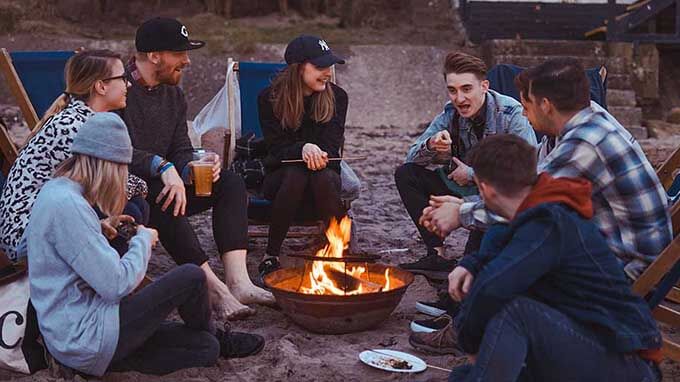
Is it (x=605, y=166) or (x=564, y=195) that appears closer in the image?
(x=564, y=195)

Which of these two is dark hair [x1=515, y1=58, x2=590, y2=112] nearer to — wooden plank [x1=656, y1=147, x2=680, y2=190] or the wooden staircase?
wooden plank [x1=656, y1=147, x2=680, y2=190]

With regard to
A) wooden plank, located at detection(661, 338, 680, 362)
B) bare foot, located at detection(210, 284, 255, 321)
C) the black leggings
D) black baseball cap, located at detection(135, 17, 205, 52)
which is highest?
black baseball cap, located at detection(135, 17, 205, 52)

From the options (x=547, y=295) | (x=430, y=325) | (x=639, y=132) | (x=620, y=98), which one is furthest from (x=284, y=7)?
(x=547, y=295)

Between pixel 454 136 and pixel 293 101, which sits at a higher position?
pixel 293 101

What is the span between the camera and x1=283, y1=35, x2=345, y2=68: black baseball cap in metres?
4.79

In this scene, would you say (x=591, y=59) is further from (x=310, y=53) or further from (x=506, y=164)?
(x=506, y=164)

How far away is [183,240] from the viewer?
423 cm

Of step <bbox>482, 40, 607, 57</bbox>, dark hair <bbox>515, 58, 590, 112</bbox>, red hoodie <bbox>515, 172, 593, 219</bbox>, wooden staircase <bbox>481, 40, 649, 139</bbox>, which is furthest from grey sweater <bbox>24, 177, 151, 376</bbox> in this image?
step <bbox>482, 40, 607, 57</bbox>

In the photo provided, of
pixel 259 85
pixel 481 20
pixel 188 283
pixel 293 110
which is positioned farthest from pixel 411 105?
pixel 188 283

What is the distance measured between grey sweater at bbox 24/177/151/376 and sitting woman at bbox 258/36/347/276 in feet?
5.29

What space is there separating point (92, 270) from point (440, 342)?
1474mm

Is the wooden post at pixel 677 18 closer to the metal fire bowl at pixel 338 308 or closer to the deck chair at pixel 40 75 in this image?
the deck chair at pixel 40 75

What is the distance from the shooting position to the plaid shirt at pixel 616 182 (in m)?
3.00

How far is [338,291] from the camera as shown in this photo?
13.1ft
